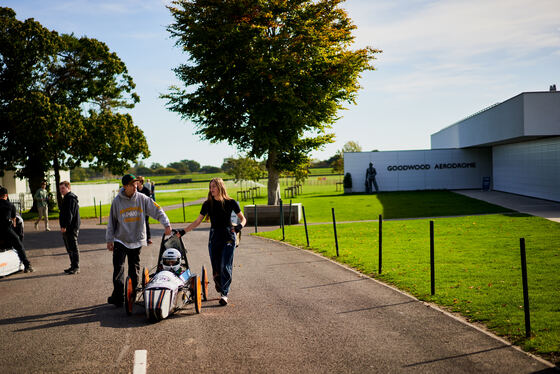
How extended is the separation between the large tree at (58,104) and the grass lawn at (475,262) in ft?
62.1

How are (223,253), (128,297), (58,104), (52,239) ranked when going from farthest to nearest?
(58,104), (52,239), (223,253), (128,297)

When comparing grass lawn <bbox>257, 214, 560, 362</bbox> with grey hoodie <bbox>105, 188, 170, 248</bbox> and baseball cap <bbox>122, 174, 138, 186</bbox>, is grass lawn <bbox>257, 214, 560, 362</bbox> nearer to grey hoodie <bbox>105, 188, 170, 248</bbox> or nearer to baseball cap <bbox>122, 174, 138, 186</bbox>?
grey hoodie <bbox>105, 188, 170, 248</bbox>

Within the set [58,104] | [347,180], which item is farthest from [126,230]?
[347,180]

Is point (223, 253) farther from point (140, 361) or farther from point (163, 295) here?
point (140, 361)

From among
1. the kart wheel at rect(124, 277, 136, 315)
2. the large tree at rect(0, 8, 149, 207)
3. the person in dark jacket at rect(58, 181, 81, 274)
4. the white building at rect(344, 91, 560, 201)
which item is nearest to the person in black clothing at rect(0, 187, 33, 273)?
the person in dark jacket at rect(58, 181, 81, 274)

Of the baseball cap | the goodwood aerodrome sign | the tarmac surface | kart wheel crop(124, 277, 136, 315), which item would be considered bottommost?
the tarmac surface

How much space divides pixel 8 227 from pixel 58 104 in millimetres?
22843

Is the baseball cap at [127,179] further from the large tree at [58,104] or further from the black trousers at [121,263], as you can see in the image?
the large tree at [58,104]

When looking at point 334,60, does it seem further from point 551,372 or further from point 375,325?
point 551,372

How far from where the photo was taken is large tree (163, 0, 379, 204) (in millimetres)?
21875

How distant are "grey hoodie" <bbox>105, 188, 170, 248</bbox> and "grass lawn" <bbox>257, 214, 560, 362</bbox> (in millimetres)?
4774

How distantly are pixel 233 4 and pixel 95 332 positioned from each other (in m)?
18.9

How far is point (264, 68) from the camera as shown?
71.7 ft

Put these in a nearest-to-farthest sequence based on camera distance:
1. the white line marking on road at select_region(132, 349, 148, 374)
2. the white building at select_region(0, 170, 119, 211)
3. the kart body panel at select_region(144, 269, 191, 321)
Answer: the white line marking on road at select_region(132, 349, 148, 374) → the kart body panel at select_region(144, 269, 191, 321) → the white building at select_region(0, 170, 119, 211)
